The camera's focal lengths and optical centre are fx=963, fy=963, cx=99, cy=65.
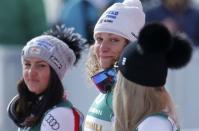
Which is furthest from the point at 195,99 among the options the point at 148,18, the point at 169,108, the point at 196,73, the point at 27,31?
the point at 169,108

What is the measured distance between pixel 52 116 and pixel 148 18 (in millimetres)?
3611

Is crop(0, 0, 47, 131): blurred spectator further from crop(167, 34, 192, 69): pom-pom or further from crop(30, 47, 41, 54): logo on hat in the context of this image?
crop(167, 34, 192, 69): pom-pom

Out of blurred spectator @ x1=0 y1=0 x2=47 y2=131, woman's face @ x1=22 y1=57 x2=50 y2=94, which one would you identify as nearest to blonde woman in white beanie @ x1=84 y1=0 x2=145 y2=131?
woman's face @ x1=22 y1=57 x2=50 y2=94

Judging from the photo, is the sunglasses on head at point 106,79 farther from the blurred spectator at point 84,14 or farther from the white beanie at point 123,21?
the blurred spectator at point 84,14

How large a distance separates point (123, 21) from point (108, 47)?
0.88 ft

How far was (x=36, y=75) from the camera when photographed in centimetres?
612

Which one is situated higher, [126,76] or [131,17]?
[131,17]

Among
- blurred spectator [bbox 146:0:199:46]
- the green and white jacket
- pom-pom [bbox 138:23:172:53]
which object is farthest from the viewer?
blurred spectator [bbox 146:0:199:46]

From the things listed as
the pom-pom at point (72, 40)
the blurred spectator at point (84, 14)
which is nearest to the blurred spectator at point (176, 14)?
the blurred spectator at point (84, 14)

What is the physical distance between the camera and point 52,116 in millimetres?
5891

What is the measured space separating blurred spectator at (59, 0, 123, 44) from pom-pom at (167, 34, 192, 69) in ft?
11.7

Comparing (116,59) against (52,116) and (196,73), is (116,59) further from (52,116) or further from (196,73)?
(196,73)

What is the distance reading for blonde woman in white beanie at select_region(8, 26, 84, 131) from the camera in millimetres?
5926

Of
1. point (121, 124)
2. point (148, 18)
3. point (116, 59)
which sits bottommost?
point (121, 124)
